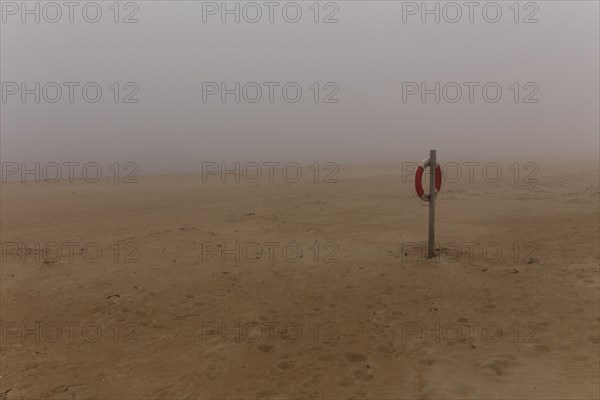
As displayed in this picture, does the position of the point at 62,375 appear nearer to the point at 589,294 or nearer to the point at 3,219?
the point at 589,294

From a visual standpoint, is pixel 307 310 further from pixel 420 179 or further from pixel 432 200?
pixel 432 200

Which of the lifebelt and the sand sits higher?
the lifebelt

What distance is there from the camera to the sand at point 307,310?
162 inches

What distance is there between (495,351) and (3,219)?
16.2m

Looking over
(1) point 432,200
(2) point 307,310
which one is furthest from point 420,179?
(2) point 307,310

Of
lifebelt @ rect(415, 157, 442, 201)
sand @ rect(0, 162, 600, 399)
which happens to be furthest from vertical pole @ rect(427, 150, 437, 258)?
sand @ rect(0, 162, 600, 399)

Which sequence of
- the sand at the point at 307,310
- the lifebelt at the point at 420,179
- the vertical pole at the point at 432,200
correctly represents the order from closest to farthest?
the sand at the point at 307,310 → the lifebelt at the point at 420,179 → the vertical pole at the point at 432,200

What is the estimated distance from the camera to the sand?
13.5 ft

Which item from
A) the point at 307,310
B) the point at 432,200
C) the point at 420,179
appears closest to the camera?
the point at 307,310

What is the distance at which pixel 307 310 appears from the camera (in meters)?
5.78

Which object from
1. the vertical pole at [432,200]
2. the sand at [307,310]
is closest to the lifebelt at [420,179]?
the vertical pole at [432,200]

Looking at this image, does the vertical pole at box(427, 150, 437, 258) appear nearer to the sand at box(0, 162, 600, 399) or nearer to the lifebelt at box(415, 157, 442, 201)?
the lifebelt at box(415, 157, 442, 201)

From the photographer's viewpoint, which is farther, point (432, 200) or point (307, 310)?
point (432, 200)

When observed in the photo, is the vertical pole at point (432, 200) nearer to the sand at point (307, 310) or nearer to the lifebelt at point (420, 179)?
the lifebelt at point (420, 179)
